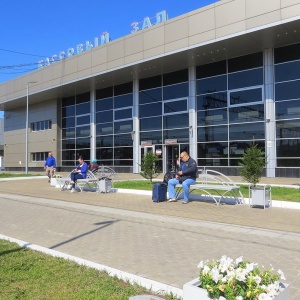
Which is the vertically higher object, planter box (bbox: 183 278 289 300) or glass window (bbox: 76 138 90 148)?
glass window (bbox: 76 138 90 148)

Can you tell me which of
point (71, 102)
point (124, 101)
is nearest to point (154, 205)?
point (124, 101)

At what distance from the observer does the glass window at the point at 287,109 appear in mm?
22547

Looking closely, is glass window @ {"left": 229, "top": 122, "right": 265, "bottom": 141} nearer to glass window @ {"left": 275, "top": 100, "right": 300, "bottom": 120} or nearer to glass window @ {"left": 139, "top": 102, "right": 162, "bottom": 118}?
glass window @ {"left": 275, "top": 100, "right": 300, "bottom": 120}

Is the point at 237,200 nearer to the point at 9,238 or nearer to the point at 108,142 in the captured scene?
the point at 9,238

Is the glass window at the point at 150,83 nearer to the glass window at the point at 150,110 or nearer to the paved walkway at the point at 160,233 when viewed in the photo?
the glass window at the point at 150,110

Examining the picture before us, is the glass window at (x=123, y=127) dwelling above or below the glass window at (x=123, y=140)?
above

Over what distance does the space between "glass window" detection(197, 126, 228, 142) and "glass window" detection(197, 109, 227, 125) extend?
0.37 metres

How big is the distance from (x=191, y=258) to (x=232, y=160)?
20.7m

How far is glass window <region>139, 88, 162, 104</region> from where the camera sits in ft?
99.2

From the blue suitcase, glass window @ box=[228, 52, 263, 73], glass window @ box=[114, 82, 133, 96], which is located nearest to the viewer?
the blue suitcase

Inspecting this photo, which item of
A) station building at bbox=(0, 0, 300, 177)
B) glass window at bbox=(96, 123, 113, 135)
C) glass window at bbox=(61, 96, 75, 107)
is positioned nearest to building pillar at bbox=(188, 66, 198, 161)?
station building at bbox=(0, 0, 300, 177)

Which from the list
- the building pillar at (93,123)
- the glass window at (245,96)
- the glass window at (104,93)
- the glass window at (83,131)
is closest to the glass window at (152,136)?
the glass window at (104,93)

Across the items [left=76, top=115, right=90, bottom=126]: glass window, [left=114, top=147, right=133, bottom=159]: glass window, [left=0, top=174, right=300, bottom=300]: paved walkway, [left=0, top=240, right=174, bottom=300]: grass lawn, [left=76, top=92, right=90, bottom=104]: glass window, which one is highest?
[left=76, top=92, right=90, bottom=104]: glass window

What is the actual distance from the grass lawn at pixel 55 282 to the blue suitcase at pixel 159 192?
672 centimetres
